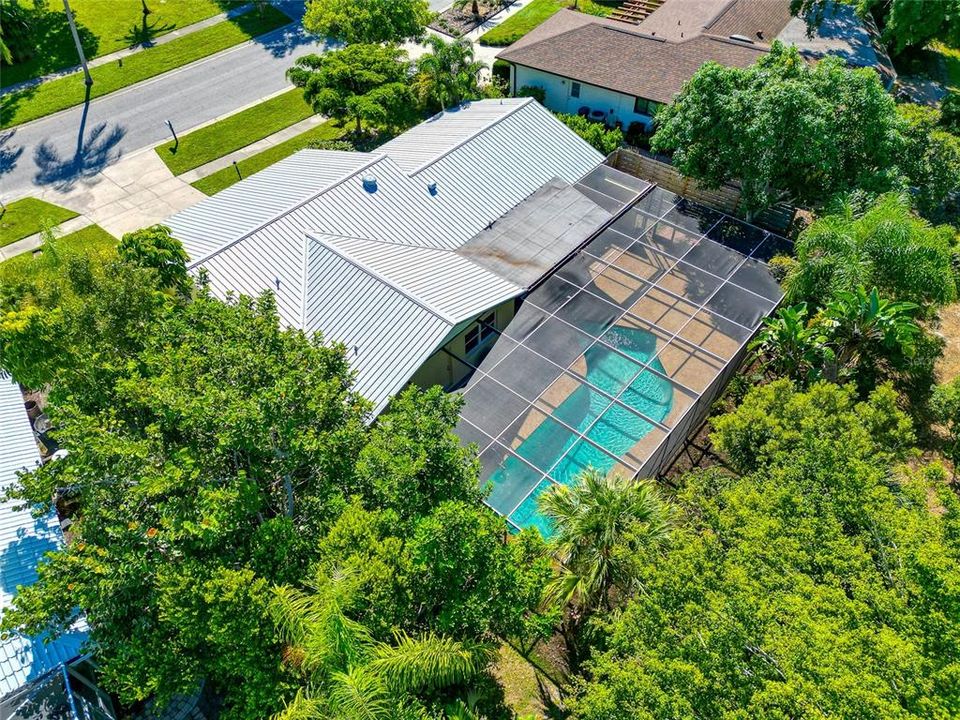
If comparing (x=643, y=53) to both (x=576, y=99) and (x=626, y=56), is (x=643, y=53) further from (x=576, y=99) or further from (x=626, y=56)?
(x=576, y=99)

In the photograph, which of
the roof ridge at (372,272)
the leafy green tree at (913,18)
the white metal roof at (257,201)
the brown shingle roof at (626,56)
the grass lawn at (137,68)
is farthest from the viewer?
the grass lawn at (137,68)

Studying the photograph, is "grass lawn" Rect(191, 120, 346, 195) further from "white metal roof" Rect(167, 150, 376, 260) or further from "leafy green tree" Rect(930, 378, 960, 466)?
"leafy green tree" Rect(930, 378, 960, 466)

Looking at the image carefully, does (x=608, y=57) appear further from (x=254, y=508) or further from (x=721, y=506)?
(x=254, y=508)

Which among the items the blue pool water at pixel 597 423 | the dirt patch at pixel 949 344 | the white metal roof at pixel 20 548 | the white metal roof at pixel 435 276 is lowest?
the dirt patch at pixel 949 344

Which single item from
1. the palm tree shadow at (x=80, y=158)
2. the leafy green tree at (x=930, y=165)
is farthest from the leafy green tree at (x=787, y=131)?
the palm tree shadow at (x=80, y=158)

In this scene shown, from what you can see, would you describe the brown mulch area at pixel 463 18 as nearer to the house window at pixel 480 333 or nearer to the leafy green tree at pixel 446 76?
the leafy green tree at pixel 446 76

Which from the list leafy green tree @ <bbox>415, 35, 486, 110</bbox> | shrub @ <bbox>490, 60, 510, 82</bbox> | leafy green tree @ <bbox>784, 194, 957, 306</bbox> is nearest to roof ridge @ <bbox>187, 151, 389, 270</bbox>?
leafy green tree @ <bbox>415, 35, 486, 110</bbox>

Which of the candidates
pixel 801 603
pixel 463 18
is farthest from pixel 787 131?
pixel 463 18
